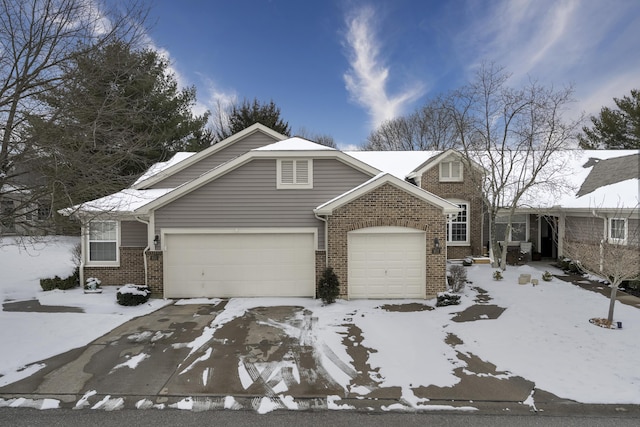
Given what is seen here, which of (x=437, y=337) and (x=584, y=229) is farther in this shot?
(x=584, y=229)

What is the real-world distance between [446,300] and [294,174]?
6302mm

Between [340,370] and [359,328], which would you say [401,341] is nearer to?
[359,328]

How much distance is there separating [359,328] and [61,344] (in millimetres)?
6735

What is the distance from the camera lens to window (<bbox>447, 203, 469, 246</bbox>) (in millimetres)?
17078

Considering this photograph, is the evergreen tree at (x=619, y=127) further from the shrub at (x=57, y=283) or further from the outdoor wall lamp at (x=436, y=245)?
the shrub at (x=57, y=283)

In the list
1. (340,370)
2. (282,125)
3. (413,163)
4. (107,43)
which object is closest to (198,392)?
(340,370)

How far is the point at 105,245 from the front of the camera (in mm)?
11656

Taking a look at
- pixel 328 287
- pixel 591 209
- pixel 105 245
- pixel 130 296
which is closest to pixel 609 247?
pixel 591 209

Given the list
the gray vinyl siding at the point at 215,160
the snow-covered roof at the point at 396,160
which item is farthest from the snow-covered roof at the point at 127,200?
the snow-covered roof at the point at 396,160

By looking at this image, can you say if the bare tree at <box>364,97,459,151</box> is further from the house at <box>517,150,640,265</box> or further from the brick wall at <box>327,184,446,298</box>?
the brick wall at <box>327,184,446,298</box>

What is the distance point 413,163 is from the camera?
19188 millimetres

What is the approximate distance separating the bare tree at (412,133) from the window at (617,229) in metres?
20.4

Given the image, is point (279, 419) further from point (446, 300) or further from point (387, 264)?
point (446, 300)

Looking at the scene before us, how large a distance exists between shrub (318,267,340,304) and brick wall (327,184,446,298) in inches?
12.9
